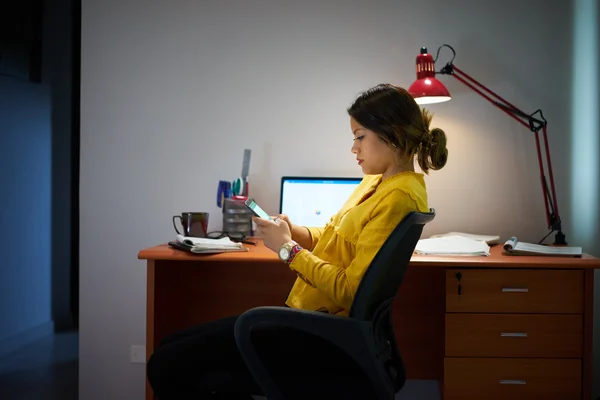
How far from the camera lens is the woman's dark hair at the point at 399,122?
1.39m

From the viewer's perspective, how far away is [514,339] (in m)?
1.86

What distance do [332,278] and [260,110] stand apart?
4.47 feet

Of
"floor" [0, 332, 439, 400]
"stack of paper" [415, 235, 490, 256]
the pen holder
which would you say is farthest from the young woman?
"floor" [0, 332, 439, 400]

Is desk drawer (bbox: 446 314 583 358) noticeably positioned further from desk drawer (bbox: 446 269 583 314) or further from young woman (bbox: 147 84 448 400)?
young woman (bbox: 147 84 448 400)

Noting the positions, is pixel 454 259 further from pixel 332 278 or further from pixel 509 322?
pixel 332 278

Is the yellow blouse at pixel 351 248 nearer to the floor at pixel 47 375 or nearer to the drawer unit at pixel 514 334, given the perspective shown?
the drawer unit at pixel 514 334

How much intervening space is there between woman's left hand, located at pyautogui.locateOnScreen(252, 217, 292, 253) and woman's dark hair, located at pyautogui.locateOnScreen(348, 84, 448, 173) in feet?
1.13

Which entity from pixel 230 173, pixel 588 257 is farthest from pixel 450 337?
pixel 230 173

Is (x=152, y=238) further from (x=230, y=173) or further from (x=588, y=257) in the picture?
(x=588, y=257)

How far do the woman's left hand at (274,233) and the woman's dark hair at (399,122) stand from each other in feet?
1.13

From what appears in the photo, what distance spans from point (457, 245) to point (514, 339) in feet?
1.20

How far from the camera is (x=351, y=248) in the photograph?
1.40 metres

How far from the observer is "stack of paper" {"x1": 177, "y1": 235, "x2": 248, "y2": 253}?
6.09ft

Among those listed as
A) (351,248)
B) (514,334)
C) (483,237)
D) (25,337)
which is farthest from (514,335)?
(25,337)
